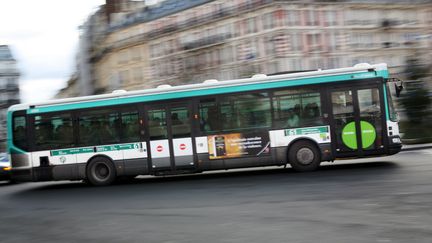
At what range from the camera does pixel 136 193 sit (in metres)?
13.7

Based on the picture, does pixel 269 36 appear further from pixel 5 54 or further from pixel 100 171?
pixel 5 54

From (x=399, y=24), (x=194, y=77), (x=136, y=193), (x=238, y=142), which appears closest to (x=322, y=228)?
(x=136, y=193)

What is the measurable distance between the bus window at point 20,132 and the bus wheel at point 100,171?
7.55 feet

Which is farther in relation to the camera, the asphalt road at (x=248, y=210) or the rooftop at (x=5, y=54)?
the rooftop at (x=5, y=54)

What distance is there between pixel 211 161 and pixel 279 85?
2.94m

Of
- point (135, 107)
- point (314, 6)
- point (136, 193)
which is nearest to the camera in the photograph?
point (136, 193)

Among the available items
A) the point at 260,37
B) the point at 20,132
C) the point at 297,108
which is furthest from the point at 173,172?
the point at 260,37

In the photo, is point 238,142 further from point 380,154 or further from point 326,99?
point 380,154

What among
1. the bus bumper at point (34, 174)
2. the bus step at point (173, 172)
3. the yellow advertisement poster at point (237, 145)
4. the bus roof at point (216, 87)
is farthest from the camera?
the bus bumper at point (34, 174)

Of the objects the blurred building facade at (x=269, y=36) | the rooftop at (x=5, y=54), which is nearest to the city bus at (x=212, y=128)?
the blurred building facade at (x=269, y=36)

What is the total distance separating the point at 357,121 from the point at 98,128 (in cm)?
767

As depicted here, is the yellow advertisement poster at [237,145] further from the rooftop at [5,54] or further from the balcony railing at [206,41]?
the rooftop at [5,54]

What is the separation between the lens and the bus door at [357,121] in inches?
587

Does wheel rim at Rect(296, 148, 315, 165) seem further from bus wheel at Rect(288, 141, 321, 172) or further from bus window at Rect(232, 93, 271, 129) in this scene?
bus window at Rect(232, 93, 271, 129)
